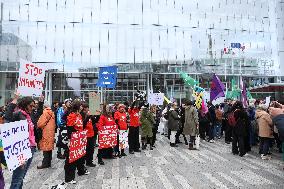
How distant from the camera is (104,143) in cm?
1088

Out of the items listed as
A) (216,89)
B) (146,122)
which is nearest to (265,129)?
(146,122)

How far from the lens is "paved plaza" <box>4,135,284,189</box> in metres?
7.82

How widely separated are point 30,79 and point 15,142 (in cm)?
246

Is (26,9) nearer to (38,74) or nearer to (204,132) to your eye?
(204,132)

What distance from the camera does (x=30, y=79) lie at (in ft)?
24.4

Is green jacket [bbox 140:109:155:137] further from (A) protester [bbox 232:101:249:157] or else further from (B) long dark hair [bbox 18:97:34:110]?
(B) long dark hair [bbox 18:97:34:110]

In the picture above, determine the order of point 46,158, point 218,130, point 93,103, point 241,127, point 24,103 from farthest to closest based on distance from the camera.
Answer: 1. point 218,130
2. point 241,127
3. point 46,158
4. point 93,103
5. point 24,103

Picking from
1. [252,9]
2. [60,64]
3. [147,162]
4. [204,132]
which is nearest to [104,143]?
[147,162]

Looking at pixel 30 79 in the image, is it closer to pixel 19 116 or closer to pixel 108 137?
pixel 19 116

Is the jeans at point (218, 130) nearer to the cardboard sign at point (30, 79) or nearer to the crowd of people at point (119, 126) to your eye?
the crowd of people at point (119, 126)

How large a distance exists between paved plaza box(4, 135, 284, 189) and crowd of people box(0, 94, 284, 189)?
0.42 m

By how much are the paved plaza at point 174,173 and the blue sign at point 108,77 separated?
10.7ft

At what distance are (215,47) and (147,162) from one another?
27.5m

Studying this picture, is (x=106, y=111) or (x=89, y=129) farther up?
(x=106, y=111)
